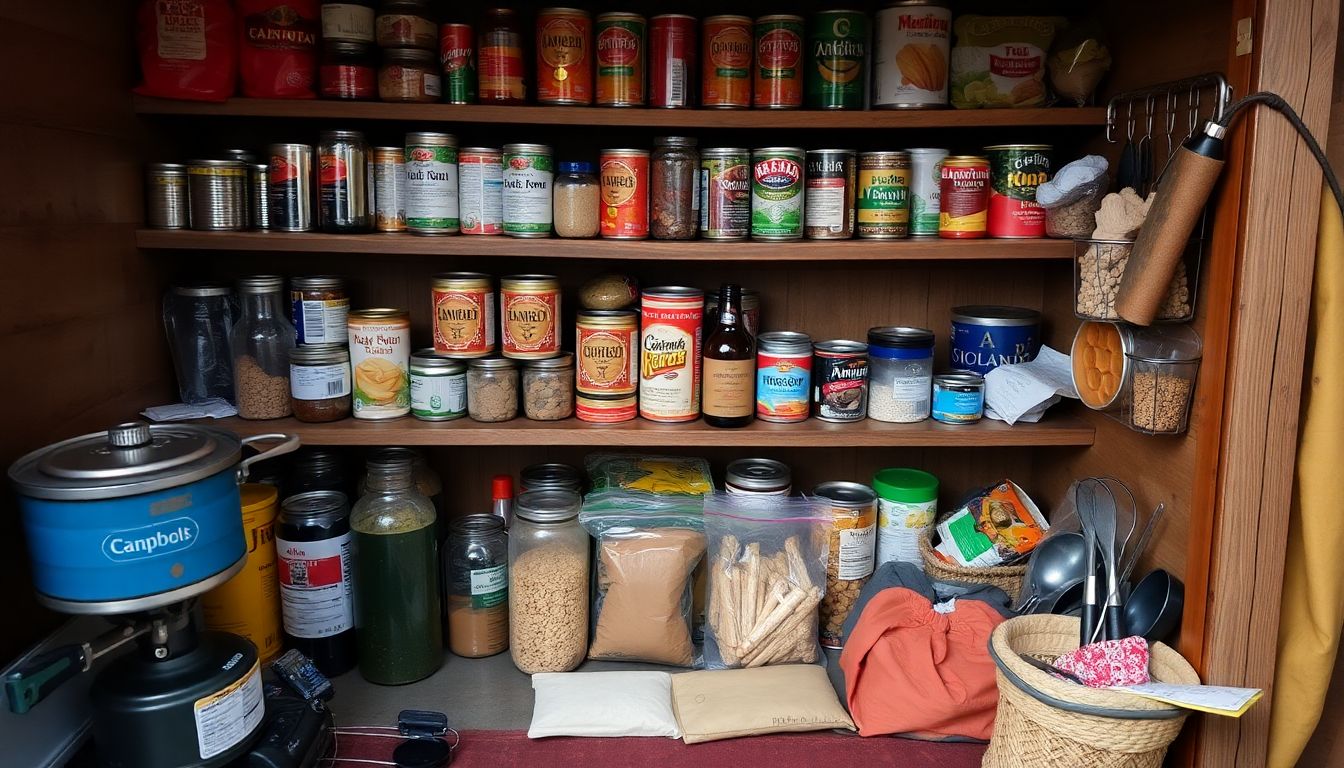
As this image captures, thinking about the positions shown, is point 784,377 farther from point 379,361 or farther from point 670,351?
point 379,361

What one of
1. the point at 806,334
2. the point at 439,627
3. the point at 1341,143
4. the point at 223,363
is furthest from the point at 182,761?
the point at 1341,143

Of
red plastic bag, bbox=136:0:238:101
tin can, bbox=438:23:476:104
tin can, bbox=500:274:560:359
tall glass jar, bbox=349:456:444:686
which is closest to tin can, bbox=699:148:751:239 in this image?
tin can, bbox=500:274:560:359

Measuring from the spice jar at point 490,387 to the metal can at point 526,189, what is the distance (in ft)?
0.66

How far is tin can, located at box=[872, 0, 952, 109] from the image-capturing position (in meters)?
1.40

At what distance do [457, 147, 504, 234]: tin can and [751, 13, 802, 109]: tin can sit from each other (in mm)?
406

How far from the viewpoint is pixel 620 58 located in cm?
139

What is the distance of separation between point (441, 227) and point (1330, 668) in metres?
1.27

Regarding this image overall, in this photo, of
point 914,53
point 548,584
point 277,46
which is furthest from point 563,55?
point 548,584

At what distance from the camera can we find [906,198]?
4.77ft

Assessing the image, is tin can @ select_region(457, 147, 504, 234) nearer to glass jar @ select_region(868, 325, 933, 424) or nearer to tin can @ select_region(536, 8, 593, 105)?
tin can @ select_region(536, 8, 593, 105)

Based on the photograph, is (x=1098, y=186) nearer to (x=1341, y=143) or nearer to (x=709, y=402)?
(x=1341, y=143)

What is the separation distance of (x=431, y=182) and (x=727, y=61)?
1.54 ft

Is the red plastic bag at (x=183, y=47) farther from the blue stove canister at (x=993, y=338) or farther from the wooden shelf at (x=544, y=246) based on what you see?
the blue stove canister at (x=993, y=338)

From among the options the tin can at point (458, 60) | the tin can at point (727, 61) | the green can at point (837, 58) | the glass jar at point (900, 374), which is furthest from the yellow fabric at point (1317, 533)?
the tin can at point (458, 60)
